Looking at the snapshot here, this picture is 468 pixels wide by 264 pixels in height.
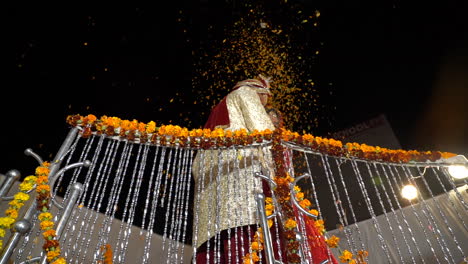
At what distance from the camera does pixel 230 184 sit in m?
4.70

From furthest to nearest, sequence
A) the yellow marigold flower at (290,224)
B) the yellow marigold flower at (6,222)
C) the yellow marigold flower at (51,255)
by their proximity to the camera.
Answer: the yellow marigold flower at (290,224), the yellow marigold flower at (6,222), the yellow marigold flower at (51,255)

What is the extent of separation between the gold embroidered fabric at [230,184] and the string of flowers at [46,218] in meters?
1.72

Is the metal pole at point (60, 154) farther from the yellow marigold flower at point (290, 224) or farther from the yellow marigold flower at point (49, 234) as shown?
the yellow marigold flower at point (290, 224)

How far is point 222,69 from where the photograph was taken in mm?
10031

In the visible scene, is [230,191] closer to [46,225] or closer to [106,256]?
[106,256]

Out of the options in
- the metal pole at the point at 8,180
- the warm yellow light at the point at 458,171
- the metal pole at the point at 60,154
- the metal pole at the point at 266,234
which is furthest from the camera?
the warm yellow light at the point at 458,171

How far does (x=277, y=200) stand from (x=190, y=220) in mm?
5478

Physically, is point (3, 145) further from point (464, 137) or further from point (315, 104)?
point (464, 137)

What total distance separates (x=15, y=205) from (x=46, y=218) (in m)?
0.38

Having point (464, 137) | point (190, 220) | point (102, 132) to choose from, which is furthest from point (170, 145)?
point (464, 137)

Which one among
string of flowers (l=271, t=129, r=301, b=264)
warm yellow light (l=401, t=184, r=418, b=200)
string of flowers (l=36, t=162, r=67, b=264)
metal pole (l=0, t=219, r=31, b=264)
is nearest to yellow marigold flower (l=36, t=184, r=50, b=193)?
string of flowers (l=36, t=162, r=67, b=264)

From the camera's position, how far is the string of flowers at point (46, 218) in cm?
288

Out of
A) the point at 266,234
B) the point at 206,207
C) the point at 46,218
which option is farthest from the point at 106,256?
the point at 266,234

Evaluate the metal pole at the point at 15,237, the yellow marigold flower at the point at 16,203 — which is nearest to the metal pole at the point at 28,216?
the metal pole at the point at 15,237
